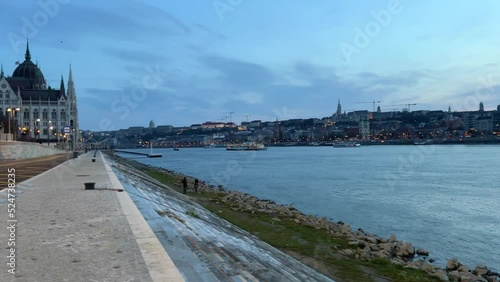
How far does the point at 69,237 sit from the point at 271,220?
1114cm

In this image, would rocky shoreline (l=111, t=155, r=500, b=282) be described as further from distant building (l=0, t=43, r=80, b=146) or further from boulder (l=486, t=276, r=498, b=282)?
distant building (l=0, t=43, r=80, b=146)

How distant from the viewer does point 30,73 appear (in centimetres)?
15038

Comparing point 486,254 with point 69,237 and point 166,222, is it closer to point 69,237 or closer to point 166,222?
point 166,222

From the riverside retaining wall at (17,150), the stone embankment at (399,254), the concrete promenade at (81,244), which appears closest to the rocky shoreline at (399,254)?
the stone embankment at (399,254)

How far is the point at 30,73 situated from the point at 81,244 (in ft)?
533

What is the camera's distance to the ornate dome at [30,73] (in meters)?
148

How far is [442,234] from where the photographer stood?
19281 millimetres

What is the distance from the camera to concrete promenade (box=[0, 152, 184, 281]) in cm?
574

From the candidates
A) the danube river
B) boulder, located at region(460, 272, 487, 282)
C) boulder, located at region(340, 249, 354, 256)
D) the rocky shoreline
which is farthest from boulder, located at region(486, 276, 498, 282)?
boulder, located at region(340, 249, 354, 256)

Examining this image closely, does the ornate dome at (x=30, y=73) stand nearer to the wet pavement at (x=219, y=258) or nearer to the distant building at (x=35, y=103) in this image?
the distant building at (x=35, y=103)

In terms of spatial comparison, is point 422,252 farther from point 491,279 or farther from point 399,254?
point 491,279

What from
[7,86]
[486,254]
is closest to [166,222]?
[486,254]

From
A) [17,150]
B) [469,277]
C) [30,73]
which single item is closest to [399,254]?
[469,277]

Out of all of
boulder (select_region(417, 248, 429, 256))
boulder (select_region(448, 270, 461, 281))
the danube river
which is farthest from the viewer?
the danube river
